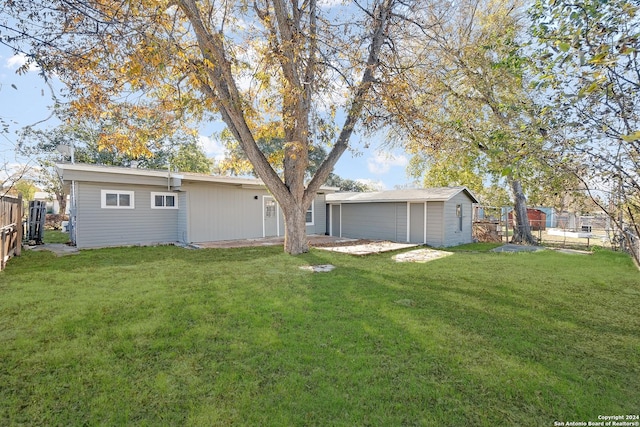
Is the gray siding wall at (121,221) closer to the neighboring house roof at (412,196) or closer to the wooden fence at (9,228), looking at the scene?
the wooden fence at (9,228)

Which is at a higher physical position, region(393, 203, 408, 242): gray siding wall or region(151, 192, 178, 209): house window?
region(151, 192, 178, 209): house window

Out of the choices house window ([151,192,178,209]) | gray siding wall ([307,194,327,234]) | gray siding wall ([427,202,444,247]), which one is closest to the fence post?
house window ([151,192,178,209])

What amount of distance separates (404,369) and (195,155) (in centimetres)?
2347

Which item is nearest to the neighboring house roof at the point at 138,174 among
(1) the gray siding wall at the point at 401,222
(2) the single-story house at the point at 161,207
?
(2) the single-story house at the point at 161,207

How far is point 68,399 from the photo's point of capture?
2.23m

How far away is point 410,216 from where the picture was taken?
12852 mm

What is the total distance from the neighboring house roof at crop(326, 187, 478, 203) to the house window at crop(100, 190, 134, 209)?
27.7 ft

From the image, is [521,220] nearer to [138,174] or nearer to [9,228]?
[138,174]

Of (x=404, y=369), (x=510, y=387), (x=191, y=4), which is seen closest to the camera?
(x=510, y=387)

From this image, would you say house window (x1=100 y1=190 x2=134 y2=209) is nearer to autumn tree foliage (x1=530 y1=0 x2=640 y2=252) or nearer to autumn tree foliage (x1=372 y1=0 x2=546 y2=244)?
autumn tree foliage (x1=372 y1=0 x2=546 y2=244)

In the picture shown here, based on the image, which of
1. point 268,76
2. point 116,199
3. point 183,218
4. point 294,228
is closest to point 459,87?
point 268,76

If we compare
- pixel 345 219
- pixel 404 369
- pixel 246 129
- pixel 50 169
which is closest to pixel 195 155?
pixel 50 169

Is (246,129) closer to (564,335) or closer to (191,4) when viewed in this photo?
Answer: (191,4)

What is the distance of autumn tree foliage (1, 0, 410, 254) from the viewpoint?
6148 millimetres
